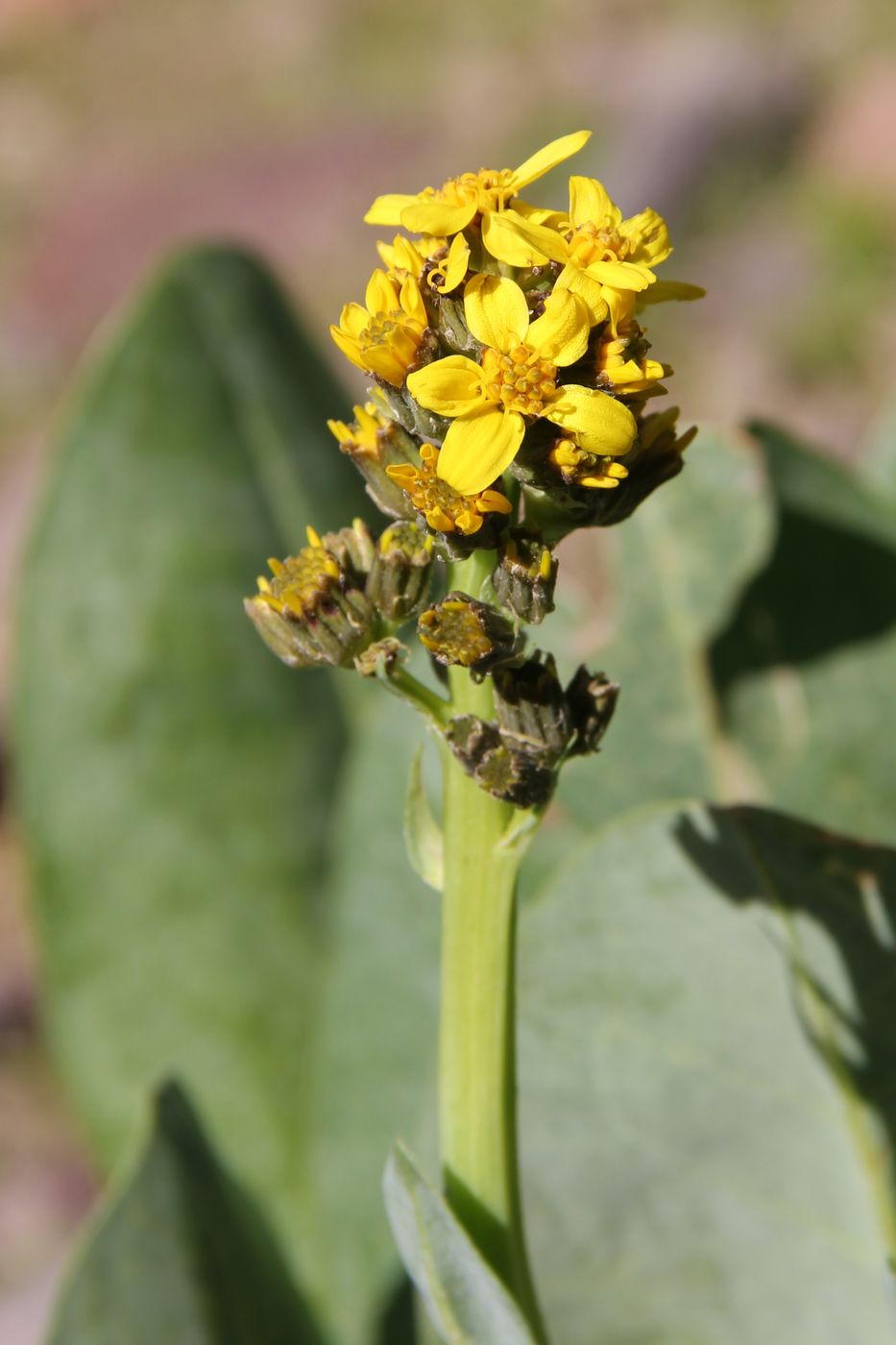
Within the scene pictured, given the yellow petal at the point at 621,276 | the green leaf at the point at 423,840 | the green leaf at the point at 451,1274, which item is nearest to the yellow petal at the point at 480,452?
the yellow petal at the point at 621,276

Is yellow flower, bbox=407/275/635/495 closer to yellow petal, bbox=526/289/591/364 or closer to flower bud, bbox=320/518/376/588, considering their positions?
yellow petal, bbox=526/289/591/364

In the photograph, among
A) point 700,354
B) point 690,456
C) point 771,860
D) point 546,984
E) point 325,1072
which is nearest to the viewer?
point 771,860

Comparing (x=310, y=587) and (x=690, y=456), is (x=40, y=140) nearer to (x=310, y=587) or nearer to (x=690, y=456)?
(x=690, y=456)

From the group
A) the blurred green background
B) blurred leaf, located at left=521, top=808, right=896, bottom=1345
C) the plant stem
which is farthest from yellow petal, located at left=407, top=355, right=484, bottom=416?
the blurred green background

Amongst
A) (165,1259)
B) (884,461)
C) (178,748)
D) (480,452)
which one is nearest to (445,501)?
(480,452)

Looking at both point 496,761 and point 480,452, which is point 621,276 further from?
point 496,761

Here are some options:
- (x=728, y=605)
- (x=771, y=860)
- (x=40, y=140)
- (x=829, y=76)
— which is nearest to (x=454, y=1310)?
(x=771, y=860)
